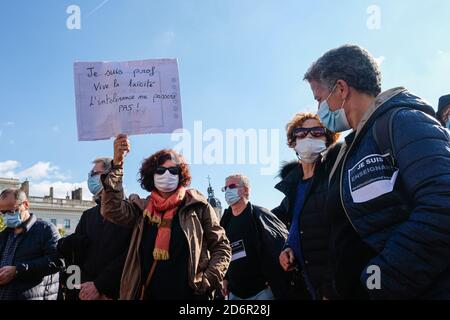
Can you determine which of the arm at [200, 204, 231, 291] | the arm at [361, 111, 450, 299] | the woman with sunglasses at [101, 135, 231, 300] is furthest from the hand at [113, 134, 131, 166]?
the arm at [361, 111, 450, 299]

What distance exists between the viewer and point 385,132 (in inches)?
82.4

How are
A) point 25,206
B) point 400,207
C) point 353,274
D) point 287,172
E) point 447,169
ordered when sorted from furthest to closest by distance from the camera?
point 25,206, point 287,172, point 353,274, point 400,207, point 447,169

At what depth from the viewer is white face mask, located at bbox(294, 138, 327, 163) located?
4.23 meters

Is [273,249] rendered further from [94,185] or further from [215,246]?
[94,185]

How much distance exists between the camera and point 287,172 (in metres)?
4.84

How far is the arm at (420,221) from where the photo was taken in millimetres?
1771

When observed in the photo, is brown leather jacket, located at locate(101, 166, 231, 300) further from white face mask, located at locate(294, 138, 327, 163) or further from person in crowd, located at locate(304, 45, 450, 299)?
person in crowd, located at locate(304, 45, 450, 299)

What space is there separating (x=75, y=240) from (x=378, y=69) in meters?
3.30

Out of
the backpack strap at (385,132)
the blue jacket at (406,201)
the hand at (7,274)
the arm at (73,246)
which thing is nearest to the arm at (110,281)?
the arm at (73,246)

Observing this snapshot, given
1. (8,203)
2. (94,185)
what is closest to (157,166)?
(94,185)

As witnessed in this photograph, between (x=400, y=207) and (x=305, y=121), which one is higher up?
(x=305, y=121)

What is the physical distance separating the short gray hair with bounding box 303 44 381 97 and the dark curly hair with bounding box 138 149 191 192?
Answer: 2039 mm
